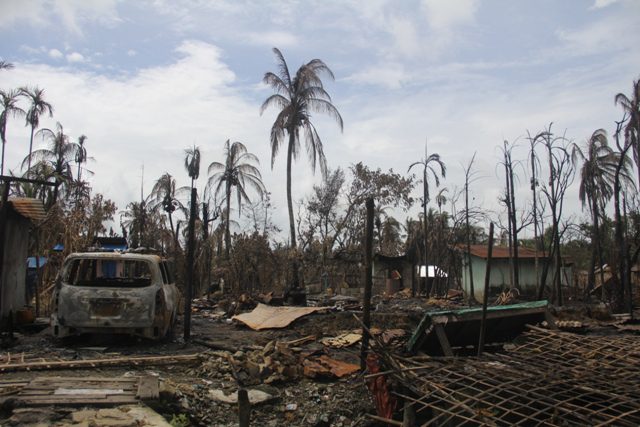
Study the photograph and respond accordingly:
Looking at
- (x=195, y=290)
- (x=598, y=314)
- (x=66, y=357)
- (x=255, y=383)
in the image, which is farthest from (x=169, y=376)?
(x=195, y=290)

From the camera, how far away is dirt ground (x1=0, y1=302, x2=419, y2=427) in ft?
21.9

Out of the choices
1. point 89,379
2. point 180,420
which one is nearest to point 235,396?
point 180,420

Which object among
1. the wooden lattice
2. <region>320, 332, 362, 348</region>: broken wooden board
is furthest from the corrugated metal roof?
the wooden lattice

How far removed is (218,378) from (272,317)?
5.83 m

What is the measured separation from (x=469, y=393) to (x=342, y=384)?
115 inches

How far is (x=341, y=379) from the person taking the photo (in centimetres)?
880

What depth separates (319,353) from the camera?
10.2 metres

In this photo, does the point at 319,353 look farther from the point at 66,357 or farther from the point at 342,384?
the point at 66,357

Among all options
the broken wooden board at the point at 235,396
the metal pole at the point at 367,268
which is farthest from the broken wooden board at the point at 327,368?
the broken wooden board at the point at 235,396

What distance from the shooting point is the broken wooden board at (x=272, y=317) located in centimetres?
1357

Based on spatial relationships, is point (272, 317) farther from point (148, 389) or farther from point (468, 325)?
point (148, 389)

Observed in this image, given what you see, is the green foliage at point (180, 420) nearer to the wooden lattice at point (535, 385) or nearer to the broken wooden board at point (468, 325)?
the wooden lattice at point (535, 385)

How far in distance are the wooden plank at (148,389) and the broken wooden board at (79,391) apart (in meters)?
0.07

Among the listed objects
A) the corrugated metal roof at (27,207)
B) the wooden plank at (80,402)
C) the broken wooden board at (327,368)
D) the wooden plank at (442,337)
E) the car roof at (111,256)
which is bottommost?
the broken wooden board at (327,368)
